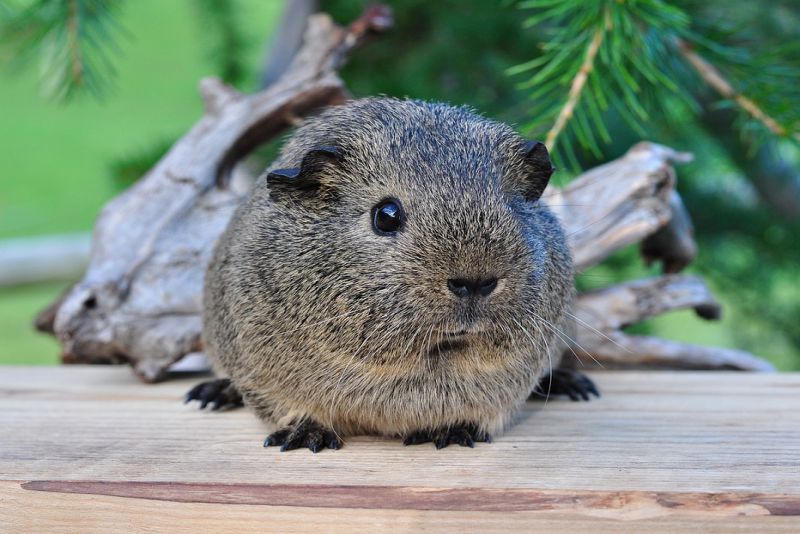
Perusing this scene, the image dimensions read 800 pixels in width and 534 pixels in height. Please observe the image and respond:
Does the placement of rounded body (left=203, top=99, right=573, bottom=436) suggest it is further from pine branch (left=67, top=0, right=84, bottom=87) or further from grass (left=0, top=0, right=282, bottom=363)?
grass (left=0, top=0, right=282, bottom=363)

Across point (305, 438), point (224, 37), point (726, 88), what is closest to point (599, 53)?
point (726, 88)

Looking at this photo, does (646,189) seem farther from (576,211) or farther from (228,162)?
Result: (228,162)

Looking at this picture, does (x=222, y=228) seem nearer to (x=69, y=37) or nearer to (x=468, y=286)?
(x=69, y=37)

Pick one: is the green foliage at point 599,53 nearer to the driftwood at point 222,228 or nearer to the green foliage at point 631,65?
the green foliage at point 631,65

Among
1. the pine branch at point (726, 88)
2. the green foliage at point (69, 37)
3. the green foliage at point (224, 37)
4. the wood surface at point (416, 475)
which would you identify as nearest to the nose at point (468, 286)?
the wood surface at point (416, 475)

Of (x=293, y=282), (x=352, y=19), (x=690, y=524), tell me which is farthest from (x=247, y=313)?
(x=352, y=19)

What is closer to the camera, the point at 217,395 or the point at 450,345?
the point at 450,345
